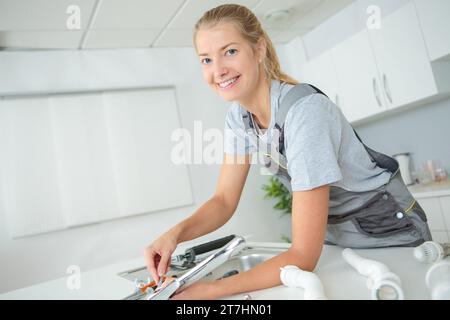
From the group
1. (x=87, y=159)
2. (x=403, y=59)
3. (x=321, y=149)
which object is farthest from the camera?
(x=87, y=159)

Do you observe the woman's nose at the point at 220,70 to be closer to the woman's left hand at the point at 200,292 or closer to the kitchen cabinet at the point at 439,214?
the woman's left hand at the point at 200,292

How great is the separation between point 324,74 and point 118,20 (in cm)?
194

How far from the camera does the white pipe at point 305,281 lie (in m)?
0.67

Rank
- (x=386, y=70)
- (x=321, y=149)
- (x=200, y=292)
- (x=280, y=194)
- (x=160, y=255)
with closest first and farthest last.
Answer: (x=200, y=292) < (x=321, y=149) < (x=160, y=255) < (x=386, y=70) < (x=280, y=194)

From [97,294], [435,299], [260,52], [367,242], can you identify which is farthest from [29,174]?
[435,299]

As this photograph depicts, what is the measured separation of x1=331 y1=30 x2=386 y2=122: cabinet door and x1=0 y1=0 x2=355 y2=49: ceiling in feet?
1.58

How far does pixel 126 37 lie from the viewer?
3566 mm

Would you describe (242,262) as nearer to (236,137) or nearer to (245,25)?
(236,137)

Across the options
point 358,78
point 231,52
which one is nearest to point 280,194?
point 358,78

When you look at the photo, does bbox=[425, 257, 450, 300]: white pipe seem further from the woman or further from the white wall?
the white wall

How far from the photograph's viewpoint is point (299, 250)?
0.84m

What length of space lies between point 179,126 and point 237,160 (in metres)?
2.73

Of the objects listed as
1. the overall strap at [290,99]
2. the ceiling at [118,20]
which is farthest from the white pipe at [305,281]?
the ceiling at [118,20]

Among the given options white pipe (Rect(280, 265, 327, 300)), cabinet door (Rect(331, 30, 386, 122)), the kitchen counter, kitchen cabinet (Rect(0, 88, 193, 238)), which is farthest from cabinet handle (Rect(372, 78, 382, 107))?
white pipe (Rect(280, 265, 327, 300))
